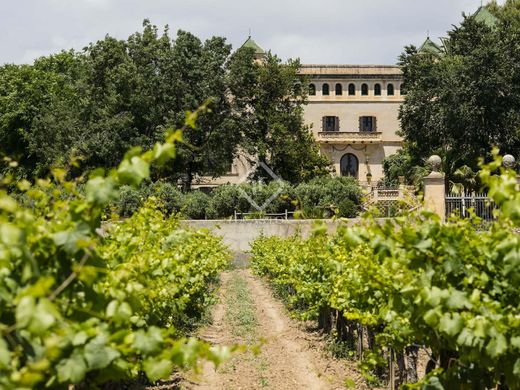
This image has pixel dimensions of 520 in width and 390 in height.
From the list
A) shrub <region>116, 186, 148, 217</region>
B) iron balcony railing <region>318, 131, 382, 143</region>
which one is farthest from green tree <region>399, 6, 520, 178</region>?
iron balcony railing <region>318, 131, 382, 143</region>

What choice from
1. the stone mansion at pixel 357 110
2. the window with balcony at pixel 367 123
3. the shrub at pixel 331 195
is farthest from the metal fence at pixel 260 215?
the window with balcony at pixel 367 123

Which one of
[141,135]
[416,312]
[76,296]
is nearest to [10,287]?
[76,296]

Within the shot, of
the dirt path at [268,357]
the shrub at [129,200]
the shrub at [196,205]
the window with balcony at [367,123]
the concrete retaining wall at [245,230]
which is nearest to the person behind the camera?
the dirt path at [268,357]

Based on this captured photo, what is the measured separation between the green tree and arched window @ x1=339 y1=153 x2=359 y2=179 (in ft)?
72.2

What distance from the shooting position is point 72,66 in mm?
56000

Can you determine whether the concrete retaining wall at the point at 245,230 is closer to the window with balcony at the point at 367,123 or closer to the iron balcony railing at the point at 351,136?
the iron balcony railing at the point at 351,136

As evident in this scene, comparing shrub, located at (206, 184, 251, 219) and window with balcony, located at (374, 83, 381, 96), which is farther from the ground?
window with balcony, located at (374, 83, 381, 96)

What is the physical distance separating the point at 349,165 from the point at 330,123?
406 cm

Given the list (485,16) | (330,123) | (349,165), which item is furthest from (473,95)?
(330,123)

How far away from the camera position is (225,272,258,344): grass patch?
605 inches

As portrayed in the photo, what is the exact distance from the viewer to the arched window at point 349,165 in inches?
2409

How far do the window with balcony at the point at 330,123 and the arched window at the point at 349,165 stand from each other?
8.71 feet

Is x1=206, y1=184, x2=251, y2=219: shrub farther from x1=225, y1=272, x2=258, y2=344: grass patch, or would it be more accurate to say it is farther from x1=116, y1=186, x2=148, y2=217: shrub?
x1=225, y1=272, x2=258, y2=344: grass patch

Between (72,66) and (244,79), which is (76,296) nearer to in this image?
(244,79)
